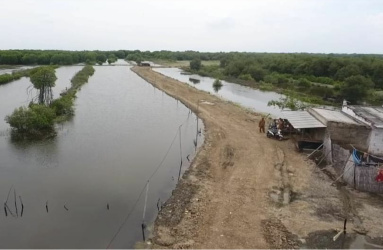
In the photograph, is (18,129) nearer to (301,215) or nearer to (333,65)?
(301,215)

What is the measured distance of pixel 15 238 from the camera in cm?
1130

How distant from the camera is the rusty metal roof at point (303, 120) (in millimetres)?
18250

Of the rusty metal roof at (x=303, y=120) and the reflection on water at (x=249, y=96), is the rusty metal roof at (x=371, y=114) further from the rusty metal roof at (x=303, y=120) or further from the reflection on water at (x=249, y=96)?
the reflection on water at (x=249, y=96)

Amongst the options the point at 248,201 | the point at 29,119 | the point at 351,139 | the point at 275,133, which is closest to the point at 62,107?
the point at 29,119

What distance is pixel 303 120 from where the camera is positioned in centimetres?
1922

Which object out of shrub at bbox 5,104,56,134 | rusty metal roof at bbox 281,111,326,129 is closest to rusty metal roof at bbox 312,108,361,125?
rusty metal roof at bbox 281,111,326,129

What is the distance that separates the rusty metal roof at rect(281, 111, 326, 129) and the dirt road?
5.02ft

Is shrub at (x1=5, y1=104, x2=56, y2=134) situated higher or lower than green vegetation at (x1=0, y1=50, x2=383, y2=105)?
lower

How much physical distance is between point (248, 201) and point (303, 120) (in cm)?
772

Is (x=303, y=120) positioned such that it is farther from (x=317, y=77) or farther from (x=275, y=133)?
(x=317, y=77)

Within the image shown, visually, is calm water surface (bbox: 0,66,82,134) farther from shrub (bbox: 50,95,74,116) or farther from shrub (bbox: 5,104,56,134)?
shrub (bbox: 50,95,74,116)

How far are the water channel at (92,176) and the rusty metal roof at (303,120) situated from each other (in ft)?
18.7

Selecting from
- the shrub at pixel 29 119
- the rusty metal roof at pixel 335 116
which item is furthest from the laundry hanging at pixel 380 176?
the shrub at pixel 29 119

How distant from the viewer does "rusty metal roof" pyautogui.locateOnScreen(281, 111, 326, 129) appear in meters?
18.2
